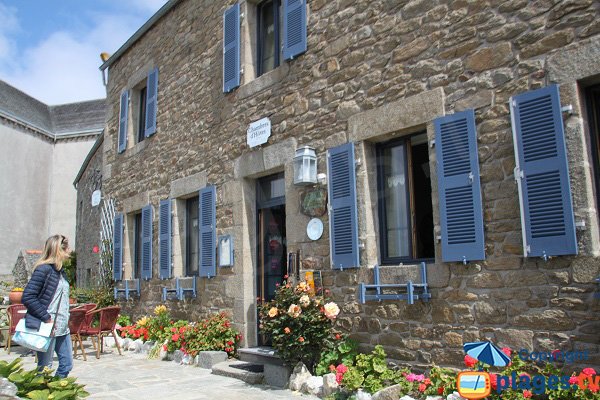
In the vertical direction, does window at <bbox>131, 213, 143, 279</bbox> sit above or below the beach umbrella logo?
above

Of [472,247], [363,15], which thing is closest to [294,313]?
[472,247]

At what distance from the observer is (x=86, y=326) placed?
25.1ft

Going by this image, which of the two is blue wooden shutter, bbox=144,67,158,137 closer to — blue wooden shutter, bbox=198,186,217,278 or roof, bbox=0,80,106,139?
blue wooden shutter, bbox=198,186,217,278

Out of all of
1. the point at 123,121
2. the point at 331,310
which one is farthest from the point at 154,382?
the point at 123,121

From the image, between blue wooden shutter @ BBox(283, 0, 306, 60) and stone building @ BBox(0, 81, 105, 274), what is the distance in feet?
73.7

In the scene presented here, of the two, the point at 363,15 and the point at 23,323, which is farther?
the point at 363,15

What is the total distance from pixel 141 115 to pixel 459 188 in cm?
742

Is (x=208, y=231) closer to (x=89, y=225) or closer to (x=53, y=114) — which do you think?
(x=89, y=225)

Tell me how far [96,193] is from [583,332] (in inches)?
404

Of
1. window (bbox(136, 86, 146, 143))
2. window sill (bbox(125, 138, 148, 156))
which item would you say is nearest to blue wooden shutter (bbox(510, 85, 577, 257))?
window sill (bbox(125, 138, 148, 156))

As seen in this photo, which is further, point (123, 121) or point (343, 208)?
point (123, 121)

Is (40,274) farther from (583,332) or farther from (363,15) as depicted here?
(583,332)

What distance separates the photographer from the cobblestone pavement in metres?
5.19

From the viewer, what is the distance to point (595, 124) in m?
3.92
